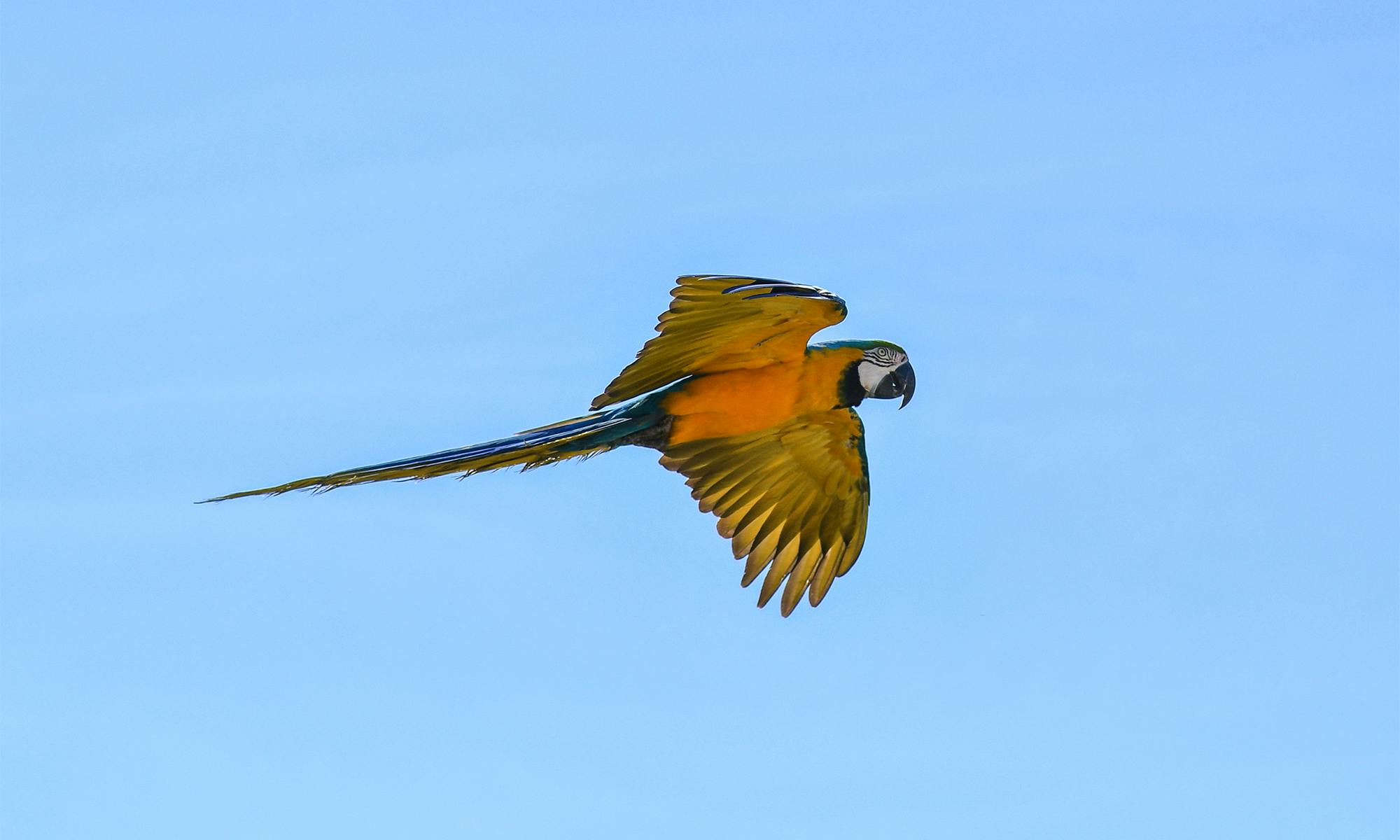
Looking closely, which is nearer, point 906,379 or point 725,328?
point 725,328

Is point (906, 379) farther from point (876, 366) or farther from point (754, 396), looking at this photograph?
point (754, 396)

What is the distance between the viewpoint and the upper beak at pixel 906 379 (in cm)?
945

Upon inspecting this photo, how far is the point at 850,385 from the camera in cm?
936

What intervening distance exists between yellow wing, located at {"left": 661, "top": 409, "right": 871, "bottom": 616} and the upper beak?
42 cm

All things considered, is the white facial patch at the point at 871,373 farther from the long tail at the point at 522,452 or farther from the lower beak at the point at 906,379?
the long tail at the point at 522,452

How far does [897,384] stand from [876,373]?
0.56 ft

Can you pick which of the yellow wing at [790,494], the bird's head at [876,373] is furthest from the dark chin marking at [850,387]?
the yellow wing at [790,494]

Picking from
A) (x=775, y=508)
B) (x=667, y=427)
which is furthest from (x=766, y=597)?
(x=667, y=427)

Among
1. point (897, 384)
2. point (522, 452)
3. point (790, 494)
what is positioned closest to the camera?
point (522, 452)

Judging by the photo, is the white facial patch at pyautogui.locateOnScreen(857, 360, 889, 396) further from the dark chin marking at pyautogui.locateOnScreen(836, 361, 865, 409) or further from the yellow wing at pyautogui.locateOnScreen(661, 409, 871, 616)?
the yellow wing at pyautogui.locateOnScreen(661, 409, 871, 616)

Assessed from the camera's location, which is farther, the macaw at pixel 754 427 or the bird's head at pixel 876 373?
the bird's head at pixel 876 373

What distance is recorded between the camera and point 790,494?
32.3 ft

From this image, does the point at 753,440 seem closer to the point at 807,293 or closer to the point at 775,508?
the point at 775,508

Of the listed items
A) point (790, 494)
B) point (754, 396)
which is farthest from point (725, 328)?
point (790, 494)
